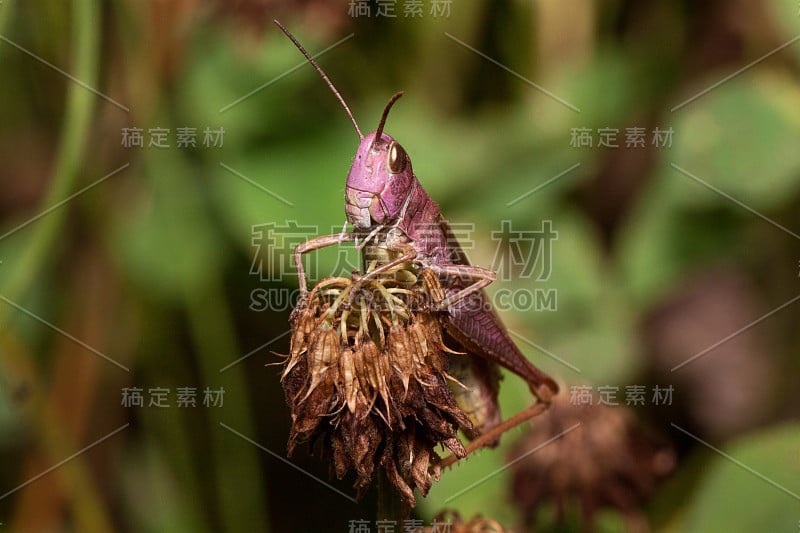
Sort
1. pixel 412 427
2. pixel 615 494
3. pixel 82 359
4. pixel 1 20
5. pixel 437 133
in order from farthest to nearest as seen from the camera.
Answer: pixel 437 133 < pixel 82 359 < pixel 615 494 < pixel 1 20 < pixel 412 427

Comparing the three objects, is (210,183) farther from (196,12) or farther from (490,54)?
(490,54)

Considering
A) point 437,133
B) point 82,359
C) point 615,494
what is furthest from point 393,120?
point 615,494

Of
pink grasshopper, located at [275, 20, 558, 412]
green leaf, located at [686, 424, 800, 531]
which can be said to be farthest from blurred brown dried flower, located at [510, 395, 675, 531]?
pink grasshopper, located at [275, 20, 558, 412]

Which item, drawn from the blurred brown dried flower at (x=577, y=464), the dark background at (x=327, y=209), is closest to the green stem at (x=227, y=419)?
the dark background at (x=327, y=209)

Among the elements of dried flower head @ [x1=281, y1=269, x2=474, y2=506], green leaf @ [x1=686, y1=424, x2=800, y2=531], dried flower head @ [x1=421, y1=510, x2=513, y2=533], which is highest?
dried flower head @ [x1=281, y1=269, x2=474, y2=506]

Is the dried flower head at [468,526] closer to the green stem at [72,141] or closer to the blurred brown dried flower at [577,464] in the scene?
the blurred brown dried flower at [577,464]

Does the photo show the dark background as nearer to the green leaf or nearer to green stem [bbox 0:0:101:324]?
the green leaf

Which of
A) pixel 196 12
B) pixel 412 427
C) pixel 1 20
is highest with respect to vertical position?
pixel 196 12

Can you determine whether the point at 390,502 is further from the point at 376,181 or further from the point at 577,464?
the point at 577,464
